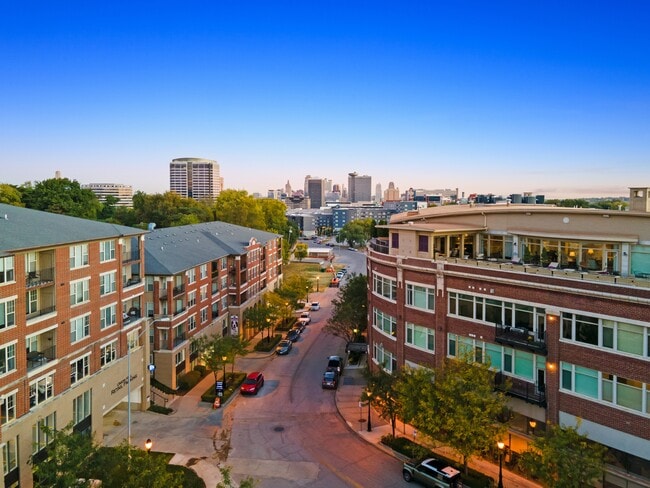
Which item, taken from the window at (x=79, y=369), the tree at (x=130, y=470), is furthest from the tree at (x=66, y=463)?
the window at (x=79, y=369)

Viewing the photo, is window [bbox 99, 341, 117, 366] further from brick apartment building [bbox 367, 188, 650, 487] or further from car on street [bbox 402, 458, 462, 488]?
car on street [bbox 402, 458, 462, 488]

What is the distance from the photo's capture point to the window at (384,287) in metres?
36.0

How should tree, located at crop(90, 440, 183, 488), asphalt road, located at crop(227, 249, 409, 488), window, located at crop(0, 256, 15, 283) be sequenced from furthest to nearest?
asphalt road, located at crop(227, 249, 409, 488)
window, located at crop(0, 256, 15, 283)
tree, located at crop(90, 440, 183, 488)

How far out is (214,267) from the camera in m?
54.2

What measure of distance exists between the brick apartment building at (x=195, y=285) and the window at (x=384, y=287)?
697 inches

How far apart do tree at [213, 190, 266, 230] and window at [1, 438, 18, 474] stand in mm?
81171

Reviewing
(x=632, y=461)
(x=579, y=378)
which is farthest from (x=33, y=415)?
(x=632, y=461)

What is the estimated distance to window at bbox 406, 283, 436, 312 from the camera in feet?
108

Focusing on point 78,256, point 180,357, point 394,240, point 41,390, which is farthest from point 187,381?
point 394,240

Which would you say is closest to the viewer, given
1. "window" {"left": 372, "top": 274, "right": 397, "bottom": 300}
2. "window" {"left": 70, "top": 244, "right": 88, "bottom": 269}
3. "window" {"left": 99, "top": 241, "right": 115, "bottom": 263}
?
"window" {"left": 70, "top": 244, "right": 88, "bottom": 269}

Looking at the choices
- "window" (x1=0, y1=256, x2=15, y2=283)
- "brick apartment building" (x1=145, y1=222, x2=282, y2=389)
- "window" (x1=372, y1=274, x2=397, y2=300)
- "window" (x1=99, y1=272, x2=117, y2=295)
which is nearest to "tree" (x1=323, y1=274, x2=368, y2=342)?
"brick apartment building" (x1=145, y1=222, x2=282, y2=389)

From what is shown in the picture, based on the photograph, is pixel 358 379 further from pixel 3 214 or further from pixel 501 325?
pixel 3 214

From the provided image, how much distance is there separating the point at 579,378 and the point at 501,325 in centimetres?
490

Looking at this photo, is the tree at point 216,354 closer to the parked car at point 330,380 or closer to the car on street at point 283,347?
the parked car at point 330,380
